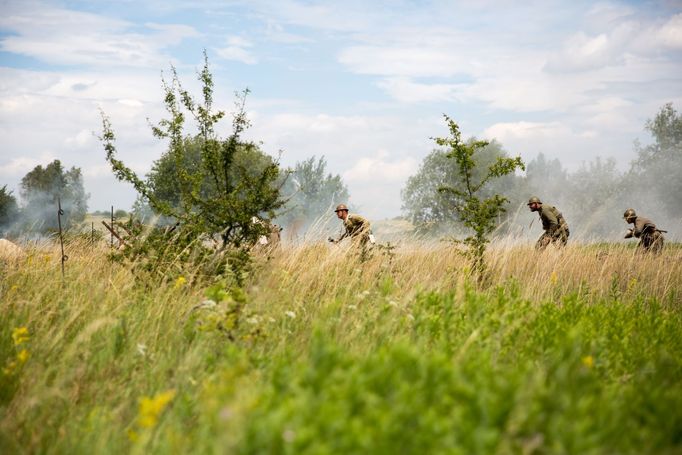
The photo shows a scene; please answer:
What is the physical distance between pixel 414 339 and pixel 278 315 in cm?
123

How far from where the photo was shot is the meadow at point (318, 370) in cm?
231

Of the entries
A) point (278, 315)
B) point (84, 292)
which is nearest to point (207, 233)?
point (84, 292)

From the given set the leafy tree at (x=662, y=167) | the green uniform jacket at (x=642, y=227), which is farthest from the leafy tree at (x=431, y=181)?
the green uniform jacket at (x=642, y=227)

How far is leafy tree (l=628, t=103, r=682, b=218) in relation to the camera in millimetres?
52469

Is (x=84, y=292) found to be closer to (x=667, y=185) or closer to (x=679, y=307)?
(x=679, y=307)

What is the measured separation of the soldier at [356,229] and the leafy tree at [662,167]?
4969 cm

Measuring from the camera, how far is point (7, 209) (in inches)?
2003

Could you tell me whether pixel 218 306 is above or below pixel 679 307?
above

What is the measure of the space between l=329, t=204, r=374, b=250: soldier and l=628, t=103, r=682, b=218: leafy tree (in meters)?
49.7

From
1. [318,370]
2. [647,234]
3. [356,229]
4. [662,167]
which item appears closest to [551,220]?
[647,234]

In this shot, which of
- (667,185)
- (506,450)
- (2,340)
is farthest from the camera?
(667,185)

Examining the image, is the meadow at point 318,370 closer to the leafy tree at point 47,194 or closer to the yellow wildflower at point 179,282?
the yellow wildflower at point 179,282

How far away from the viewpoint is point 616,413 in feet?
8.75

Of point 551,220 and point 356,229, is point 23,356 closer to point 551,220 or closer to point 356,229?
point 356,229
